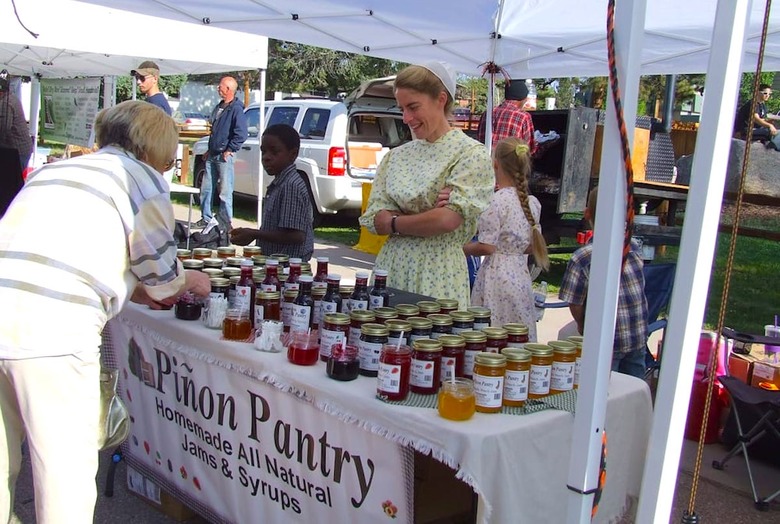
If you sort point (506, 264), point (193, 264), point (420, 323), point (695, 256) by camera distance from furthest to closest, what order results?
point (506, 264), point (193, 264), point (420, 323), point (695, 256)

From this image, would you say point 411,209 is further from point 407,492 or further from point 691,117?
point 691,117

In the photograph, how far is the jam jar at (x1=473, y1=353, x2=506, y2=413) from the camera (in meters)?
2.09

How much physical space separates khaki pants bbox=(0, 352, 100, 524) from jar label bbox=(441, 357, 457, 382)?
1.07 metres

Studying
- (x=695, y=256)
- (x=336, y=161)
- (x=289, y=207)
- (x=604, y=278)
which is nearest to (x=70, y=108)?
(x=336, y=161)

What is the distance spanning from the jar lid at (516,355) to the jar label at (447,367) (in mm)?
159

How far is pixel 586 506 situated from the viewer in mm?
1687

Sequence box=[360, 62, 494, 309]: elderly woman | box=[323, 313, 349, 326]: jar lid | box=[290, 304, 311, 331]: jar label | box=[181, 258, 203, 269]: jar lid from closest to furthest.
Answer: box=[323, 313, 349, 326]: jar lid → box=[290, 304, 311, 331]: jar label → box=[360, 62, 494, 309]: elderly woman → box=[181, 258, 203, 269]: jar lid

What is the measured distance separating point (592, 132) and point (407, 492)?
21.9 feet

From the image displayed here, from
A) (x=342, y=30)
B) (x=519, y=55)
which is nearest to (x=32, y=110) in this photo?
(x=342, y=30)

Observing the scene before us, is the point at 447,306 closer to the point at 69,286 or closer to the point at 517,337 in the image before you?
the point at 517,337

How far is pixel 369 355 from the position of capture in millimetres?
2340

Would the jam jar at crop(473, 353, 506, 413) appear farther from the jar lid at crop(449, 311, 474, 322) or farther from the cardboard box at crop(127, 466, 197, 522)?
the cardboard box at crop(127, 466, 197, 522)

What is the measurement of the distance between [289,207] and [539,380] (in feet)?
6.13

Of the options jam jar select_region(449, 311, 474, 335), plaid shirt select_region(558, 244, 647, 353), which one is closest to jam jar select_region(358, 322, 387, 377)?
jam jar select_region(449, 311, 474, 335)
